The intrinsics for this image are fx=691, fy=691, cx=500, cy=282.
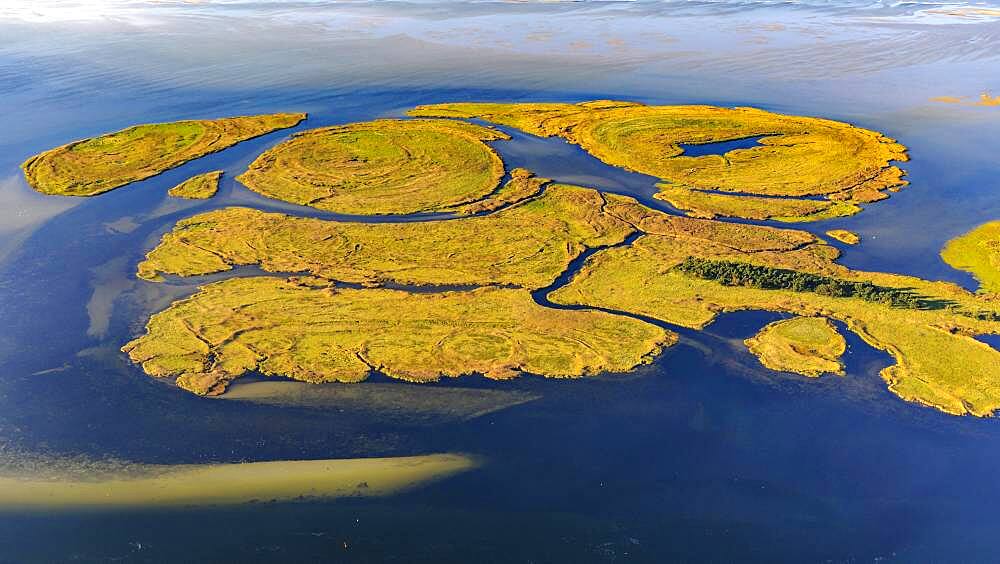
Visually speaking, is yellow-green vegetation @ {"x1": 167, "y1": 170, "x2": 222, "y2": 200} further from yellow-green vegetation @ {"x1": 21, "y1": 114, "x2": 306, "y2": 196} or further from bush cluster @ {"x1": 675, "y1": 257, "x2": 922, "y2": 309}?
bush cluster @ {"x1": 675, "y1": 257, "x2": 922, "y2": 309}

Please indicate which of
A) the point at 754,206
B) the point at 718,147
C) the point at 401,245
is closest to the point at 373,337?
the point at 401,245

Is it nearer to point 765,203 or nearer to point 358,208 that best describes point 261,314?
point 358,208

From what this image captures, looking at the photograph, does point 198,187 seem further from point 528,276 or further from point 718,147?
point 718,147

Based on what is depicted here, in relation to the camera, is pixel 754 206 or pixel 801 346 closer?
pixel 801 346

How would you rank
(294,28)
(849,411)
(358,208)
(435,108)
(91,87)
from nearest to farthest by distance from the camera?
(849,411)
(358,208)
(435,108)
(91,87)
(294,28)

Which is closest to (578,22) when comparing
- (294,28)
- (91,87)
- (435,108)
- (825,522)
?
(294,28)

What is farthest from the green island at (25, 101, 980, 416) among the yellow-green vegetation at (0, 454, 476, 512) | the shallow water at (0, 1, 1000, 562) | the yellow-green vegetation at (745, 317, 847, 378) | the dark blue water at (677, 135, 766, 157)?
the yellow-green vegetation at (0, 454, 476, 512)
